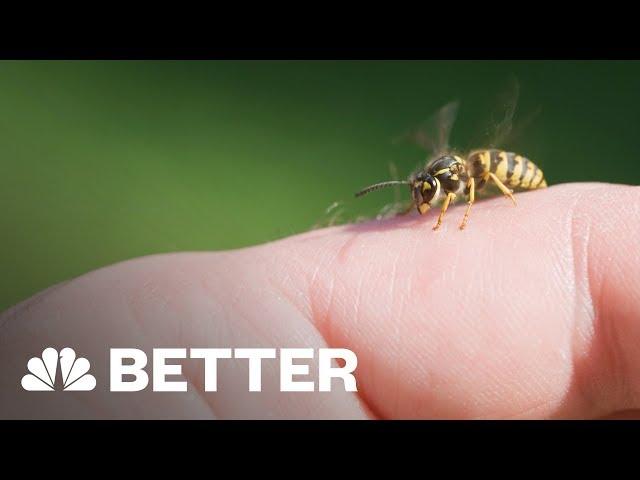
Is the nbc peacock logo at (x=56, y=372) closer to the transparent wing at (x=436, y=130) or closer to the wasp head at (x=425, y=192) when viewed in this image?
the wasp head at (x=425, y=192)

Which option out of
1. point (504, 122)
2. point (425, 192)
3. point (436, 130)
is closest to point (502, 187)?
point (425, 192)

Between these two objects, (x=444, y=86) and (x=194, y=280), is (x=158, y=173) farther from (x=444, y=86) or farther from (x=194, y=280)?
(x=194, y=280)

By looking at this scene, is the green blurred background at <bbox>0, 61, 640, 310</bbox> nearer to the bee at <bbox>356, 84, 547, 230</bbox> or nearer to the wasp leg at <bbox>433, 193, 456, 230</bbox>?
the bee at <bbox>356, 84, 547, 230</bbox>

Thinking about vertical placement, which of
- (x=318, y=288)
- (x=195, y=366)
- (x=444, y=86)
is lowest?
(x=195, y=366)

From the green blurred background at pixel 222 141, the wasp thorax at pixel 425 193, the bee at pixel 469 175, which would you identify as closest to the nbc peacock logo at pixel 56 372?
the bee at pixel 469 175

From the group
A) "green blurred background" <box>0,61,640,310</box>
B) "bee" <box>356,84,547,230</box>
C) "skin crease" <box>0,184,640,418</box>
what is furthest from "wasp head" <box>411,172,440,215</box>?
"green blurred background" <box>0,61,640,310</box>
